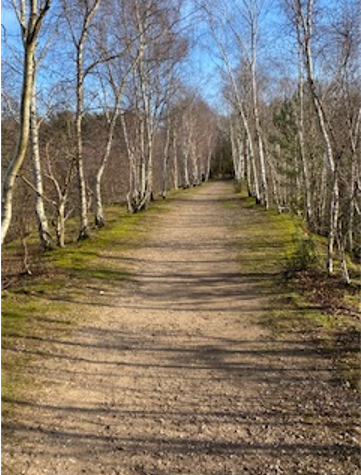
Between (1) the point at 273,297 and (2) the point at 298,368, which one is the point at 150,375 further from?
(1) the point at 273,297

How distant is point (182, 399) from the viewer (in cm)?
489

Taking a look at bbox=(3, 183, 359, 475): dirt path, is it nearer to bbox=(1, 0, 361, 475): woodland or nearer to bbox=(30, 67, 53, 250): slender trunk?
bbox=(1, 0, 361, 475): woodland

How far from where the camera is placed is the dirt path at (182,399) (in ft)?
12.8

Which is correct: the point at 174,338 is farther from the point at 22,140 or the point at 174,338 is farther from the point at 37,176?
the point at 37,176

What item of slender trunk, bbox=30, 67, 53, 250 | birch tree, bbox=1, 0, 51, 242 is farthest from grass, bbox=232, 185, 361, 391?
slender trunk, bbox=30, 67, 53, 250

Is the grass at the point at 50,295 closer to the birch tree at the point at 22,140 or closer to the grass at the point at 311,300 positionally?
the birch tree at the point at 22,140

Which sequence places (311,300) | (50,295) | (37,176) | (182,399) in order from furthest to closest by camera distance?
(37,176) < (50,295) < (311,300) < (182,399)

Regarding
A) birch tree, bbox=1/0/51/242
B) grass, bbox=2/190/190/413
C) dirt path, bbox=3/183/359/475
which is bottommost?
dirt path, bbox=3/183/359/475

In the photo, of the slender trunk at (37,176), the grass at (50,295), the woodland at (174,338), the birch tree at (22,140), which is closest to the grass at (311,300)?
the woodland at (174,338)

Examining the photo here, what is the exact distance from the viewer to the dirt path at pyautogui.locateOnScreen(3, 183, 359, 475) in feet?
12.8

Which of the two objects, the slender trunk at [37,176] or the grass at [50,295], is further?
the slender trunk at [37,176]

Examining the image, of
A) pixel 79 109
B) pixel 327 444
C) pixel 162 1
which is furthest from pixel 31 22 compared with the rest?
pixel 162 1

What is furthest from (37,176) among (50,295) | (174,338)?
(174,338)

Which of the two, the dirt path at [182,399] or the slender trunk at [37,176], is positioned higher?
the slender trunk at [37,176]
